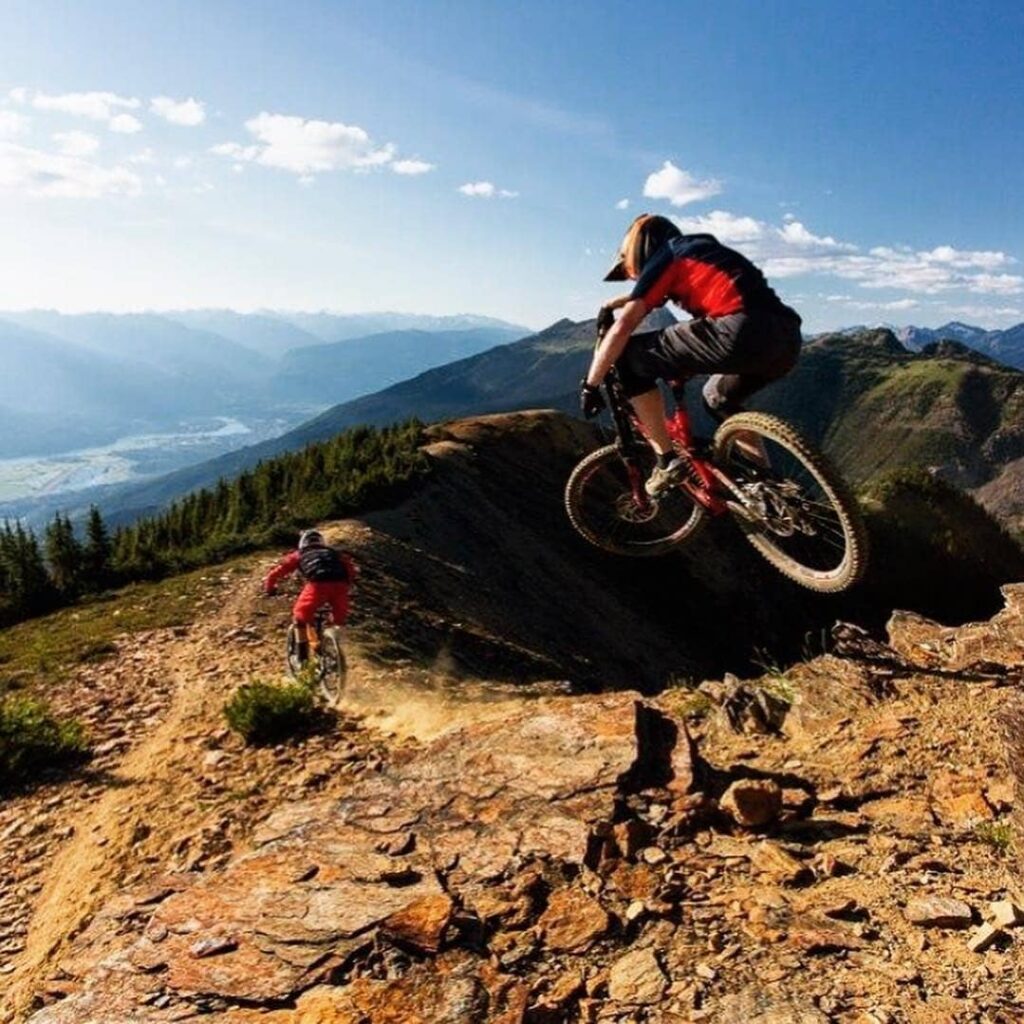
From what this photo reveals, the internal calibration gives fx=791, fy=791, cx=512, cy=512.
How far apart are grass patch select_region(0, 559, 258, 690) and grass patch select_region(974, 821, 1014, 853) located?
1884 cm

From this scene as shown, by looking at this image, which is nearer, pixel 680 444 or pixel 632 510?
pixel 680 444

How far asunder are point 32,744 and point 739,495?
40.7 feet


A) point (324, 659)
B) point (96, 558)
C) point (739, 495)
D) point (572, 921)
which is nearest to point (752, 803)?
point (572, 921)

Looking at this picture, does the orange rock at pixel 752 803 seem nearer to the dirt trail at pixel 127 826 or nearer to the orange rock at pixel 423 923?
the orange rock at pixel 423 923

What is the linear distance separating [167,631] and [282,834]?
1503cm

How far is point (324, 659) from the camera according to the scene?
1545 centimetres

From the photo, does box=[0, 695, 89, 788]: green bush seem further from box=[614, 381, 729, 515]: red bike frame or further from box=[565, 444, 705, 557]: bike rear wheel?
box=[614, 381, 729, 515]: red bike frame

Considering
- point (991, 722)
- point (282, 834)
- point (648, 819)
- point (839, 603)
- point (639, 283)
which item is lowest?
point (839, 603)

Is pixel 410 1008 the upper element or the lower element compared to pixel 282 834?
upper

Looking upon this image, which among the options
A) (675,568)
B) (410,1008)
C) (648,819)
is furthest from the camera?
(675,568)

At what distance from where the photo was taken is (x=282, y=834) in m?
8.88

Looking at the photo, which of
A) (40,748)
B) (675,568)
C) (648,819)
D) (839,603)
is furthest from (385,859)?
(839,603)

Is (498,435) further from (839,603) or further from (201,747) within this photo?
(201,747)

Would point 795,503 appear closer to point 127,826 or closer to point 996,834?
point 996,834
